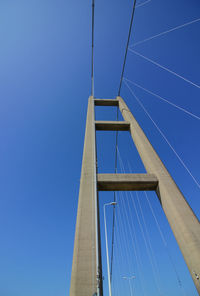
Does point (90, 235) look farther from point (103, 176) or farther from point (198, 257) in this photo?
point (198, 257)

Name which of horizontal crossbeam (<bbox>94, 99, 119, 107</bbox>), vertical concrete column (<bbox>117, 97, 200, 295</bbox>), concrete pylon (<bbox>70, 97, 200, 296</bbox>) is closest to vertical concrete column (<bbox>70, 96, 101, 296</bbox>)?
concrete pylon (<bbox>70, 97, 200, 296</bbox>)

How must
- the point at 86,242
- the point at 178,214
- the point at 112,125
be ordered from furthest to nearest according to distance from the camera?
the point at 112,125 < the point at 178,214 < the point at 86,242

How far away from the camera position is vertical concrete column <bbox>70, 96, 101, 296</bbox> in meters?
2.05

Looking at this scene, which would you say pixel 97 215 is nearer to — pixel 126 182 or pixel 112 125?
pixel 126 182

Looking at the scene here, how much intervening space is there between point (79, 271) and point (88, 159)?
8.44 ft

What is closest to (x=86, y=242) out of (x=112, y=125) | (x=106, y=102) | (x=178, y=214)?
(x=178, y=214)

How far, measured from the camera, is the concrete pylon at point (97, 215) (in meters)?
2.18

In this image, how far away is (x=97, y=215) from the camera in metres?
3.19

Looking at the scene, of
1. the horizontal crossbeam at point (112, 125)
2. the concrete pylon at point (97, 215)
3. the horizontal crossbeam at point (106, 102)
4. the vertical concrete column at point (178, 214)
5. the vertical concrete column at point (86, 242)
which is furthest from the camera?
the horizontal crossbeam at point (106, 102)

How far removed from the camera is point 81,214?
9.49 ft

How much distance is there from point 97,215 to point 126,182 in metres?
1.06

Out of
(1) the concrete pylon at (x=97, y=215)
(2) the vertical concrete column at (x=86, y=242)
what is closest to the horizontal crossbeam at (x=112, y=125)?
(1) the concrete pylon at (x=97, y=215)

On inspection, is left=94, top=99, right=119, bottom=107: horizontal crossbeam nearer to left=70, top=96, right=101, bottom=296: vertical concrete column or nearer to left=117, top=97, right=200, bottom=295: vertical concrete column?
left=117, top=97, right=200, bottom=295: vertical concrete column

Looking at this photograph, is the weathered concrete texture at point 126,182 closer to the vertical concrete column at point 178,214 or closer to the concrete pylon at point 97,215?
the concrete pylon at point 97,215
